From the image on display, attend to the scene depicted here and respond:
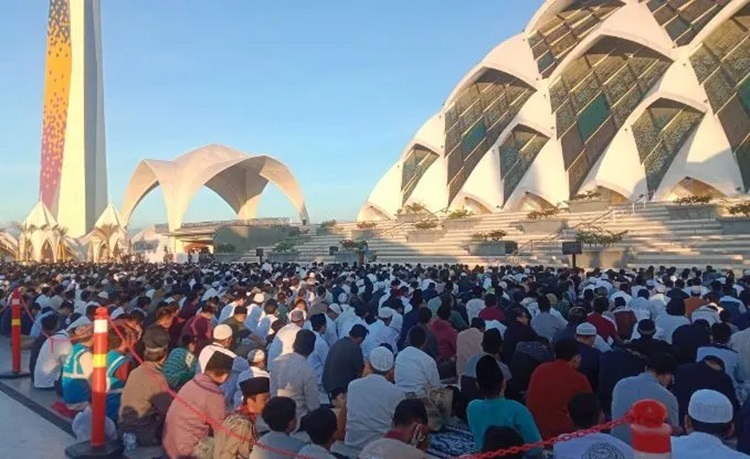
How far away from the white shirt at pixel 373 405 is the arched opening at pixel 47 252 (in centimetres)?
3960

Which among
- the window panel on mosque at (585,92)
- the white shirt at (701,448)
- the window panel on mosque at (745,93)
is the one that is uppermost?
the window panel on mosque at (585,92)

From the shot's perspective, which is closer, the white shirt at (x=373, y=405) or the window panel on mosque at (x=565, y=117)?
the white shirt at (x=373, y=405)

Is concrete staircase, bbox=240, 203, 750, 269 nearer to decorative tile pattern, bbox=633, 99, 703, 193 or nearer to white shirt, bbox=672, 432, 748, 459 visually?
decorative tile pattern, bbox=633, 99, 703, 193

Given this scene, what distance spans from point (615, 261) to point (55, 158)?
4135 cm

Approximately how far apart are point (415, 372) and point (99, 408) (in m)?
2.42

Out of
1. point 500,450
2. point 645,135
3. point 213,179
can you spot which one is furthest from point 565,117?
point 500,450

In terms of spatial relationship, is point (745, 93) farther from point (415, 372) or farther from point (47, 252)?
point (47, 252)

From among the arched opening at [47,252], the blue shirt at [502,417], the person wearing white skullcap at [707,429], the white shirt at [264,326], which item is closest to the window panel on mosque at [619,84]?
the white shirt at [264,326]

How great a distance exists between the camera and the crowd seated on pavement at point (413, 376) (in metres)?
3.58

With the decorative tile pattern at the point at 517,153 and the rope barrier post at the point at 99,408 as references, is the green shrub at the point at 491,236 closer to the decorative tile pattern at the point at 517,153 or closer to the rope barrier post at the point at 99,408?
the decorative tile pattern at the point at 517,153

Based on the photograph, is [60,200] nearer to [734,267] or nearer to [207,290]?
[207,290]

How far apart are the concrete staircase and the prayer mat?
1212 centimetres

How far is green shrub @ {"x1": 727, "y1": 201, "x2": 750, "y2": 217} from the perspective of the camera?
17.4m

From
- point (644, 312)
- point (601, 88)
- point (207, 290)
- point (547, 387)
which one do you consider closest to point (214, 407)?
point (547, 387)
